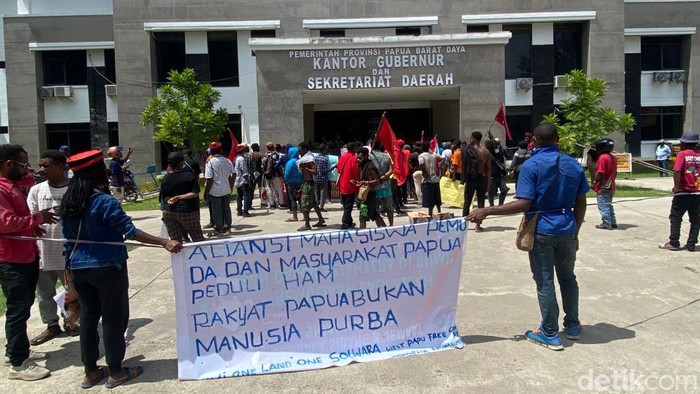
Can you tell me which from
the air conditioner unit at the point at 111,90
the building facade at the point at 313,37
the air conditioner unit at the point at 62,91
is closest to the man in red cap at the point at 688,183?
the building facade at the point at 313,37

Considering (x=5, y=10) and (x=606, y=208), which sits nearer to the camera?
(x=606, y=208)

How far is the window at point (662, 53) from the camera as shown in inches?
1110

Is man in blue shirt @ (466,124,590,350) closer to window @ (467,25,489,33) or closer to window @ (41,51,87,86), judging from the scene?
window @ (467,25,489,33)

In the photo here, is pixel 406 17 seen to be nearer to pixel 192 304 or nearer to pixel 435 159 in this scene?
pixel 435 159

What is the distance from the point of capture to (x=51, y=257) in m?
5.17

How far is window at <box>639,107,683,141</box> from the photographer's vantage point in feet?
93.1

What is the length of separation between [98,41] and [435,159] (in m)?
21.7

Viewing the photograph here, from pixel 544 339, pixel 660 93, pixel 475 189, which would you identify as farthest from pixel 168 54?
pixel 660 93

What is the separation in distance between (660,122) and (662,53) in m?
3.61

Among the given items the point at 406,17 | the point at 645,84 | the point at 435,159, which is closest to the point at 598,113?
the point at 435,159

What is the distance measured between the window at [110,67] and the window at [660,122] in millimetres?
27393

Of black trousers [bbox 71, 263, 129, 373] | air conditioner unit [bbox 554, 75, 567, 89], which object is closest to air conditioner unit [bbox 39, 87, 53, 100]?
air conditioner unit [bbox 554, 75, 567, 89]

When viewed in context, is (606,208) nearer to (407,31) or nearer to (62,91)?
(407,31)

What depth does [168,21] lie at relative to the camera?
2486cm
